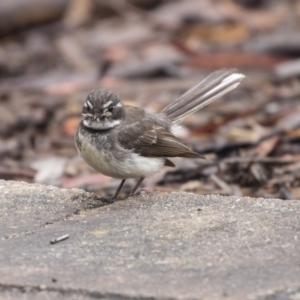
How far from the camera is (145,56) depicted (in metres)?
11.1

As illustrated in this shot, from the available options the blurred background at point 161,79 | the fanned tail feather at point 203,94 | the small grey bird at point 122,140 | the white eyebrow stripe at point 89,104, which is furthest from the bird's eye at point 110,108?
the blurred background at point 161,79

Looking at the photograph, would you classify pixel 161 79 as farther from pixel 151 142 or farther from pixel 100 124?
pixel 100 124

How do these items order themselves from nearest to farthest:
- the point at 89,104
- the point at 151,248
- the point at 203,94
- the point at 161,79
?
1. the point at 151,248
2. the point at 89,104
3. the point at 203,94
4. the point at 161,79

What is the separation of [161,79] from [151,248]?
601 centimetres

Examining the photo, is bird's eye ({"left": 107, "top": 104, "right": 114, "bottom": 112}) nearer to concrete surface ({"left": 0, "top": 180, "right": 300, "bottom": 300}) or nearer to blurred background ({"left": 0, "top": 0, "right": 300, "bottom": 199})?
concrete surface ({"left": 0, "top": 180, "right": 300, "bottom": 300})

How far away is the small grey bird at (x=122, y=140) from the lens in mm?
6211

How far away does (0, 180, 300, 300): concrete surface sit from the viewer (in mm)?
4176

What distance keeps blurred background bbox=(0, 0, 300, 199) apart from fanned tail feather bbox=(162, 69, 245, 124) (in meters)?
0.63

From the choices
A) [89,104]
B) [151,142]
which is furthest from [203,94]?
[89,104]

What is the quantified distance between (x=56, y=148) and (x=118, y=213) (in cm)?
354

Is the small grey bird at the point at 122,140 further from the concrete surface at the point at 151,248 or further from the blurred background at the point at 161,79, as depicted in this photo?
the blurred background at the point at 161,79

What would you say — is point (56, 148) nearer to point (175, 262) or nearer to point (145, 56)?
point (145, 56)

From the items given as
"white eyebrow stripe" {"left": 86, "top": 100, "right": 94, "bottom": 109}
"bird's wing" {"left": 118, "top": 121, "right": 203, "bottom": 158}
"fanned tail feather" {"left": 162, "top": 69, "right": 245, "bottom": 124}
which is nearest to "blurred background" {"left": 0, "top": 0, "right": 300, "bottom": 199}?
"fanned tail feather" {"left": 162, "top": 69, "right": 245, "bottom": 124}

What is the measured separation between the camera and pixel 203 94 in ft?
23.7
